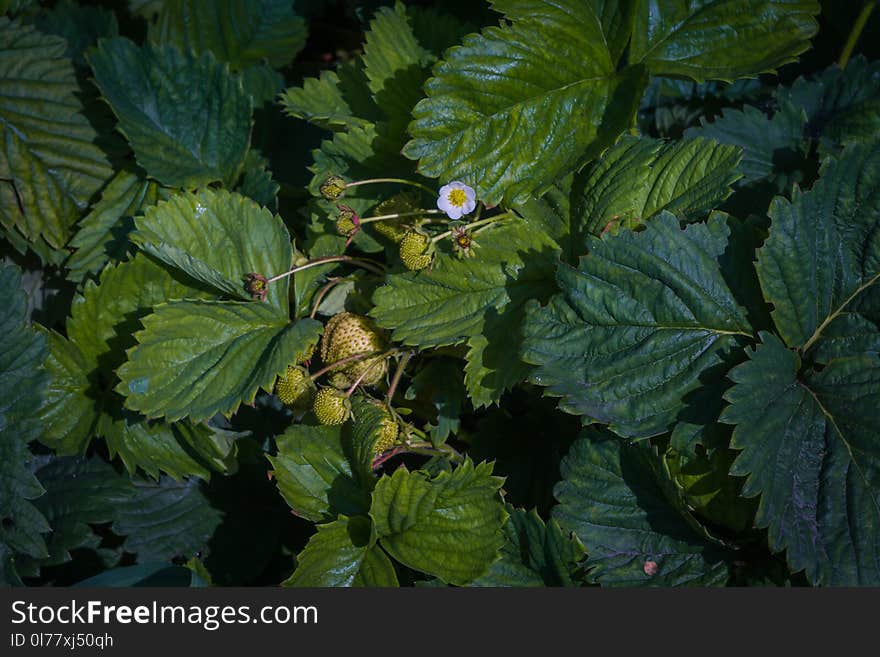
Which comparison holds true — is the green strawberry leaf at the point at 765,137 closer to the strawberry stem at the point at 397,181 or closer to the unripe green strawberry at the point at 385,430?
the strawberry stem at the point at 397,181

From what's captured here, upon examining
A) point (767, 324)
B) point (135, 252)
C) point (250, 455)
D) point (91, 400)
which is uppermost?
point (135, 252)

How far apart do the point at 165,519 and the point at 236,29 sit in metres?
1.36

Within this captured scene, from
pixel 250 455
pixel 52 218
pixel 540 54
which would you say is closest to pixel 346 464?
pixel 250 455

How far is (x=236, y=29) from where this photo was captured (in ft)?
7.89

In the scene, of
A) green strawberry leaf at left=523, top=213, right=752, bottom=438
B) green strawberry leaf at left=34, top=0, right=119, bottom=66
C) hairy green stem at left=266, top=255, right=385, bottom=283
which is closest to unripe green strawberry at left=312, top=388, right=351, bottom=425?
hairy green stem at left=266, top=255, right=385, bottom=283

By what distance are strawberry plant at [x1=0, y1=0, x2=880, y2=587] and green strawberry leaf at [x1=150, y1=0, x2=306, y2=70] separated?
0.30 meters

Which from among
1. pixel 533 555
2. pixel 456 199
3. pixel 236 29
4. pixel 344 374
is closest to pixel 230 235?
pixel 344 374

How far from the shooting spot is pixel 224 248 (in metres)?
1.88

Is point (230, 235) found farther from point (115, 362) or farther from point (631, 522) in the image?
point (631, 522)

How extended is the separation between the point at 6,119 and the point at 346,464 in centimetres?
132

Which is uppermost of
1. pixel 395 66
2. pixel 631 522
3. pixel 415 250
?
pixel 395 66

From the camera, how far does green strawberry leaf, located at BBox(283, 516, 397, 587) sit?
1623 mm

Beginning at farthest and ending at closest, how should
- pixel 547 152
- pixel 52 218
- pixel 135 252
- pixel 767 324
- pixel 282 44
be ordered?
pixel 282 44
pixel 52 218
pixel 135 252
pixel 547 152
pixel 767 324

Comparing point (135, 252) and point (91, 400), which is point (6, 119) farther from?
point (91, 400)
